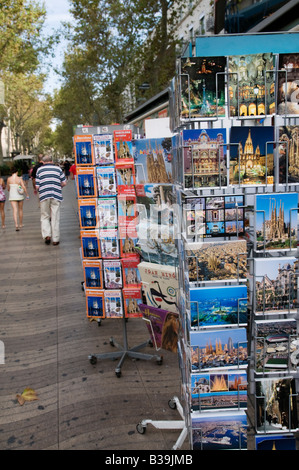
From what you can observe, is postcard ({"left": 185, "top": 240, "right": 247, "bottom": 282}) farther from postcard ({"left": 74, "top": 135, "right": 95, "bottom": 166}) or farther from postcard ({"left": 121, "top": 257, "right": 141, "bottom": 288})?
postcard ({"left": 74, "top": 135, "right": 95, "bottom": 166})

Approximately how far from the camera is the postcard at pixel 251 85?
2.30 meters

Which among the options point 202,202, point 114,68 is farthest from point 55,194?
point 114,68

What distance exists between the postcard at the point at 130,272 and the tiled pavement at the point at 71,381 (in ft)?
2.73

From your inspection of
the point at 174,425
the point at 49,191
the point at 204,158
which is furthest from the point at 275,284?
the point at 49,191

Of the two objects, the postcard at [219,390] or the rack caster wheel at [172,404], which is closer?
the postcard at [219,390]

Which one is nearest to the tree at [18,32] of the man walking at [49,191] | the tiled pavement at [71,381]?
the man walking at [49,191]

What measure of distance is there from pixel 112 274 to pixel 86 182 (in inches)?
41.2

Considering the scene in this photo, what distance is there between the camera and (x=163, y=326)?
325 centimetres

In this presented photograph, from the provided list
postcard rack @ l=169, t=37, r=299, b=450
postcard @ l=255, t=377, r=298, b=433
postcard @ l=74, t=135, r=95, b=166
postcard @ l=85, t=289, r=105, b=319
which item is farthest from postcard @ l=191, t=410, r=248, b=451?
postcard @ l=74, t=135, r=95, b=166

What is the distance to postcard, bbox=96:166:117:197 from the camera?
4.60 metres

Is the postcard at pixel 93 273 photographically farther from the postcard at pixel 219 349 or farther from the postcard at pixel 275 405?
the postcard at pixel 275 405

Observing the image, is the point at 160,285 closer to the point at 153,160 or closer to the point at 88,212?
the point at 153,160
